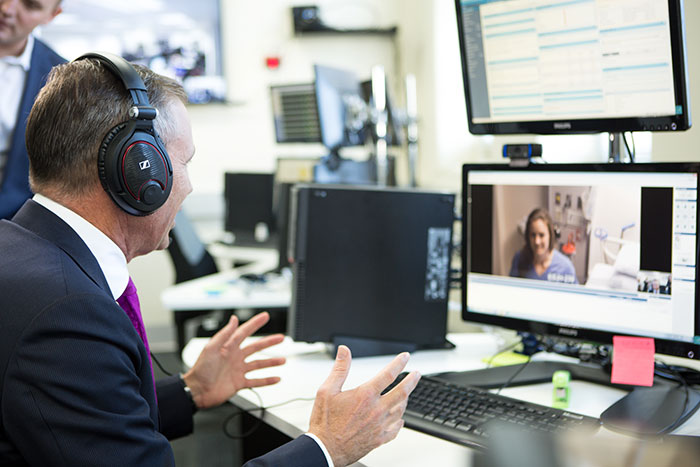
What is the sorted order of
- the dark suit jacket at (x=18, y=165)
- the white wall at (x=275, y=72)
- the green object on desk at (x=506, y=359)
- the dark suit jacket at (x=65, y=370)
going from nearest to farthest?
the dark suit jacket at (x=65, y=370)
the green object on desk at (x=506, y=359)
the dark suit jacket at (x=18, y=165)
the white wall at (x=275, y=72)

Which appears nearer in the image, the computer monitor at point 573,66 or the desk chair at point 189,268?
the computer monitor at point 573,66

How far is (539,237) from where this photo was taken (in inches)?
52.3

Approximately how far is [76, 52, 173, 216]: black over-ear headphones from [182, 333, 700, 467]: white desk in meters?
0.46

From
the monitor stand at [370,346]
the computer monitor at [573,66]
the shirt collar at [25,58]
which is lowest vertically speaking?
the monitor stand at [370,346]

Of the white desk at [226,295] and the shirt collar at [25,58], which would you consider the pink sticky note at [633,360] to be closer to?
the white desk at [226,295]

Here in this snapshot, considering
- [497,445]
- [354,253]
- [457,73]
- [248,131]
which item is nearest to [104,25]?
[248,131]

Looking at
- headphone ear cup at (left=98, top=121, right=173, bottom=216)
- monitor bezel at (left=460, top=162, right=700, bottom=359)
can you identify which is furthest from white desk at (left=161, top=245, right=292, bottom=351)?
headphone ear cup at (left=98, top=121, right=173, bottom=216)

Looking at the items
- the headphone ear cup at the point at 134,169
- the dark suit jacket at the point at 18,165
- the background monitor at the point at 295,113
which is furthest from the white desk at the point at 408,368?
the background monitor at the point at 295,113

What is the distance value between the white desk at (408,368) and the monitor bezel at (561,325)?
113 millimetres

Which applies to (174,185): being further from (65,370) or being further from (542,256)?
(542,256)

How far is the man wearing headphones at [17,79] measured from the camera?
1723 millimetres

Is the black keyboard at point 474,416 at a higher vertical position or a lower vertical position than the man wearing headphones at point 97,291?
lower

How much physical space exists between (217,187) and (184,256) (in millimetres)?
1361

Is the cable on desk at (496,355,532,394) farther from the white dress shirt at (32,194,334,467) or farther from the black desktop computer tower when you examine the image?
the white dress shirt at (32,194,334,467)
